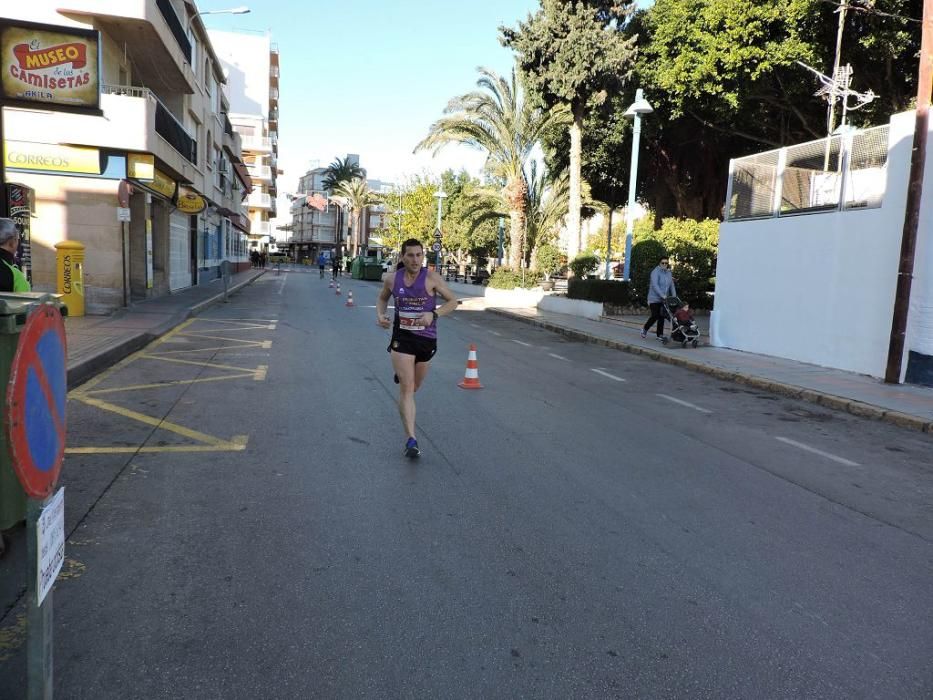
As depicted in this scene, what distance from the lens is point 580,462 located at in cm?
621

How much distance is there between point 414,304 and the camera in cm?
612

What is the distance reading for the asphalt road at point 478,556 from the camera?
295cm

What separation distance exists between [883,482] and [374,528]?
171 inches

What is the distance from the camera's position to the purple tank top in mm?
6129

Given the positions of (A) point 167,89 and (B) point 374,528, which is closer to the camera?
(B) point 374,528

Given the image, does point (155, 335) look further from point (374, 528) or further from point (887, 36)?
point (887, 36)

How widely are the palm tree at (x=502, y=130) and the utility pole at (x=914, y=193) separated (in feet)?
64.1

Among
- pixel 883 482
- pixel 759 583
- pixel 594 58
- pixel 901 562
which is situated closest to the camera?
pixel 759 583

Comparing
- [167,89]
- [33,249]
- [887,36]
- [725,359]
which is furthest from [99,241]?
[887,36]

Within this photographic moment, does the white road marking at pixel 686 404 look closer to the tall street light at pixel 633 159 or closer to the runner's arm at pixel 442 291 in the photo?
the runner's arm at pixel 442 291

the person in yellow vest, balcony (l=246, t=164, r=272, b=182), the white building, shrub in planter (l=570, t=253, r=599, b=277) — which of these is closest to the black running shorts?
the person in yellow vest

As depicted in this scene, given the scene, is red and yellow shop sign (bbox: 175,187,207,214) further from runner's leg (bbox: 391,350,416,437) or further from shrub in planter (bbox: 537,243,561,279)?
runner's leg (bbox: 391,350,416,437)

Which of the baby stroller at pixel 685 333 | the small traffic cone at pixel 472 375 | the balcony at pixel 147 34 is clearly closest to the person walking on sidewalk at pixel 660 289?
the baby stroller at pixel 685 333

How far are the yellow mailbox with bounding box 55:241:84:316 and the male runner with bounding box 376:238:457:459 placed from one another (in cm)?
1133
